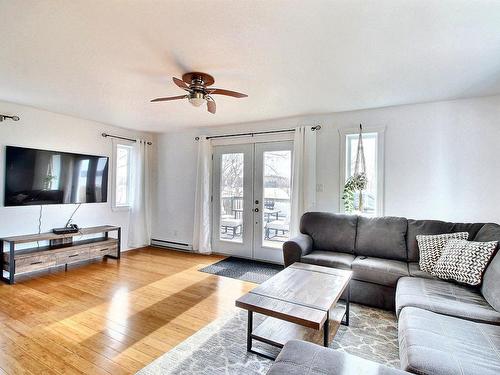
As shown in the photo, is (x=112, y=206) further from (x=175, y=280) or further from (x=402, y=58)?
(x=402, y=58)

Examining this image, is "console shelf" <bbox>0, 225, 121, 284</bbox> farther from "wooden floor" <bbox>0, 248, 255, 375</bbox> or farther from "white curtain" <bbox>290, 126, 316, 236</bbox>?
"white curtain" <bbox>290, 126, 316, 236</bbox>

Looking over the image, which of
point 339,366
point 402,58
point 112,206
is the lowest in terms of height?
point 339,366

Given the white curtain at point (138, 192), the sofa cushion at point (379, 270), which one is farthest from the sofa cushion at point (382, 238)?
the white curtain at point (138, 192)

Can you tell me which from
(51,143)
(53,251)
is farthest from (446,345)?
(51,143)

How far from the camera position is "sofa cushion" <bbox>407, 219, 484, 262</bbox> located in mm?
3012

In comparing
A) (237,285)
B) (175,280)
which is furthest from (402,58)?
(175,280)

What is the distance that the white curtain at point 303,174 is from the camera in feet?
14.1

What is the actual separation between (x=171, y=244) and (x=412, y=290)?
181 inches

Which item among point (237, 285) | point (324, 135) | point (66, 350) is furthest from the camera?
point (324, 135)

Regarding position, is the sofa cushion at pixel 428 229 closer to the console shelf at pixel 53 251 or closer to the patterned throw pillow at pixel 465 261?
the patterned throw pillow at pixel 465 261

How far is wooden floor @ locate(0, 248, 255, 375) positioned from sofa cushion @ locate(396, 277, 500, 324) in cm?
176

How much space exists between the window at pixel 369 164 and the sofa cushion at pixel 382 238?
46 cm

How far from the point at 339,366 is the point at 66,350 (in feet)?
6.94

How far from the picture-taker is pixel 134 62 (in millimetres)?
2533
